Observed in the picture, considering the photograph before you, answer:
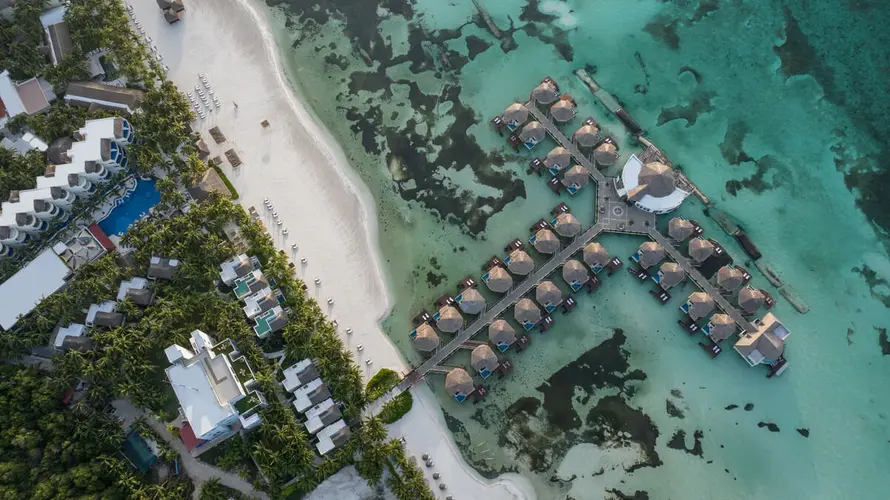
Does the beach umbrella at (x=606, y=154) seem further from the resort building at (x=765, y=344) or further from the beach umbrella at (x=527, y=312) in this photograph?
the resort building at (x=765, y=344)

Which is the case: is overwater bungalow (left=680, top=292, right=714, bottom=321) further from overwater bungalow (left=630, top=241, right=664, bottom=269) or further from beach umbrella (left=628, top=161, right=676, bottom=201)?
beach umbrella (left=628, top=161, right=676, bottom=201)

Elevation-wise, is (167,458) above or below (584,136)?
below

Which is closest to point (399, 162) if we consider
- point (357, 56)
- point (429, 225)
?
point (429, 225)

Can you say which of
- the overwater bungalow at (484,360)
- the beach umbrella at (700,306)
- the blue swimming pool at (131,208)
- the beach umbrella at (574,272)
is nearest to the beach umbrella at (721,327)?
the beach umbrella at (700,306)

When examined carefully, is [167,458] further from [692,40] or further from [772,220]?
[692,40]

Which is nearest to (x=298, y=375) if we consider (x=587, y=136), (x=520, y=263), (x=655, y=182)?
(x=520, y=263)

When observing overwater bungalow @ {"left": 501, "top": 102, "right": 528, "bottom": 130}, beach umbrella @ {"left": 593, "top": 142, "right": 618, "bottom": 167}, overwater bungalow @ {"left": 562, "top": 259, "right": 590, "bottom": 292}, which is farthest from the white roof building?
beach umbrella @ {"left": 593, "top": 142, "right": 618, "bottom": 167}
